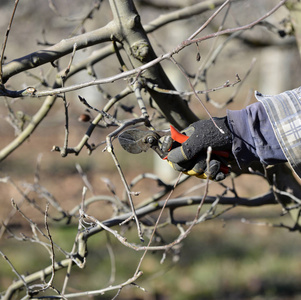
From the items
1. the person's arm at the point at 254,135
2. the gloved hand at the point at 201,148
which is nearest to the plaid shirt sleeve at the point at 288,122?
the person's arm at the point at 254,135

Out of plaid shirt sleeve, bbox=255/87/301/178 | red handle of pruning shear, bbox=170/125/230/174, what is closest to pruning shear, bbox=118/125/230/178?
red handle of pruning shear, bbox=170/125/230/174

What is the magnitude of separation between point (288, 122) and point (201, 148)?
0.34 m

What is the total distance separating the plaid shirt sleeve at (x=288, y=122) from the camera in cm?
158

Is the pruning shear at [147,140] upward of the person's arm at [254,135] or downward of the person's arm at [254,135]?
upward

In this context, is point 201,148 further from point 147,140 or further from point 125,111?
point 125,111

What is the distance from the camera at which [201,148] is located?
165 cm

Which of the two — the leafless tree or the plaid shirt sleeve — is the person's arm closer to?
the plaid shirt sleeve

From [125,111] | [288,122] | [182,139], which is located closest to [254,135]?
[288,122]

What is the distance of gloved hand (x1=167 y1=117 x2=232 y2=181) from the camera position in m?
1.64

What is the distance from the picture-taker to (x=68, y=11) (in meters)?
8.76

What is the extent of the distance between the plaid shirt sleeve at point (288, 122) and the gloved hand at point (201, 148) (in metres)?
0.18

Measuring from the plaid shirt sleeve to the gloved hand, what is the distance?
0.59ft

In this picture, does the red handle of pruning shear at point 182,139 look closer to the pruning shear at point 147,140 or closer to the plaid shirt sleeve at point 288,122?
the pruning shear at point 147,140

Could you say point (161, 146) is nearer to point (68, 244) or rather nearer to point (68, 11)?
point (68, 244)
